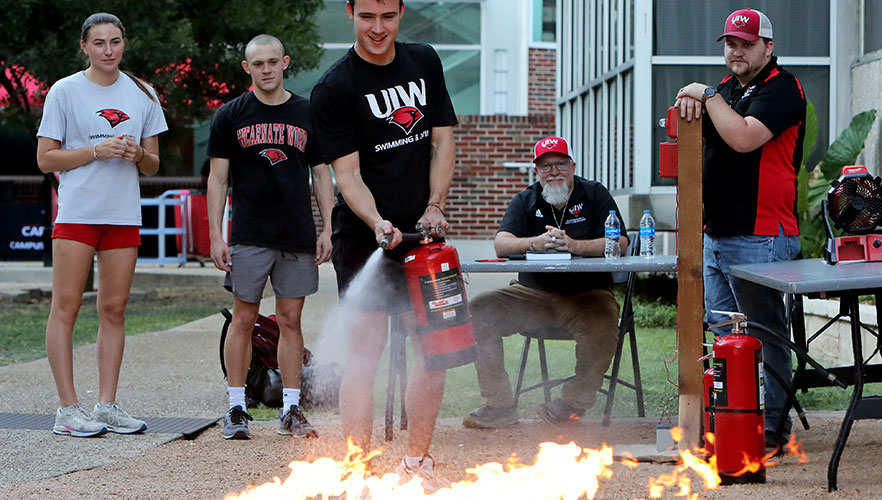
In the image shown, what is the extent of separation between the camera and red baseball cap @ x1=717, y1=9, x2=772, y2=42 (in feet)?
16.5

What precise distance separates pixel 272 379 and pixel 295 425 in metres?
0.93

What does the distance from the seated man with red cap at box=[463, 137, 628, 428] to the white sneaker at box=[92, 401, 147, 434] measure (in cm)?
176

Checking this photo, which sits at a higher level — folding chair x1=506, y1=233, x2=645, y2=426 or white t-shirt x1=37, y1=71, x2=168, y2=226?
white t-shirt x1=37, y1=71, x2=168, y2=226

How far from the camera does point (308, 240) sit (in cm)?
595

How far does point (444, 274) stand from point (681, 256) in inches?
49.8

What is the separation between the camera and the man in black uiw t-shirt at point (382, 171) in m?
4.25

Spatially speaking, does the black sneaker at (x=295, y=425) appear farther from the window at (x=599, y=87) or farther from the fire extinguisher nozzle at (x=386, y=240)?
the window at (x=599, y=87)

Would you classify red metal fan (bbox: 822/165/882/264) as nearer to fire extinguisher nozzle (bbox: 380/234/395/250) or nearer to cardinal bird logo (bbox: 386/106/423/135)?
cardinal bird logo (bbox: 386/106/423/135)

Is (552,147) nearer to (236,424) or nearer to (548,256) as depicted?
(548,256)

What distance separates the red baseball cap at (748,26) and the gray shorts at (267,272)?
245cm

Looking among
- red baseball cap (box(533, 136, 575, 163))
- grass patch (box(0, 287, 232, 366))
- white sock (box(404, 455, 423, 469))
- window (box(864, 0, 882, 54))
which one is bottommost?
grass patch (box(0, 287, 232, 366))

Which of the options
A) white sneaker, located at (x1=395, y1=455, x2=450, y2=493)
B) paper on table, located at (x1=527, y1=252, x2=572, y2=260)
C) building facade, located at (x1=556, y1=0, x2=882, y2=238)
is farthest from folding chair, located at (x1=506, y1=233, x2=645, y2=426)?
building facade, located at (x1=556, y1=0, x2=882, y2=238)

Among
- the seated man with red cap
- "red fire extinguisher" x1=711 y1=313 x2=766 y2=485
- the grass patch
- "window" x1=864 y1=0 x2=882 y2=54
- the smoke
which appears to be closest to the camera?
the smoke

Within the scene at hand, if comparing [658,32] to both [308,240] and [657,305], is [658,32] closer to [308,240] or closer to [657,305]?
[657,305]
